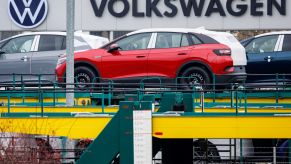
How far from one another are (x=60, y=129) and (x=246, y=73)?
8.02 meters

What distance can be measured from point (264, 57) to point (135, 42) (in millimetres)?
2830

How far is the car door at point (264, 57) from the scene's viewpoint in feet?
83.0

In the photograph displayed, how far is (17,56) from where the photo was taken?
26469 millimetres

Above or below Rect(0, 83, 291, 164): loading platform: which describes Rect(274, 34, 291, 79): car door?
above

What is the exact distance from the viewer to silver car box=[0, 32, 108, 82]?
26.3m

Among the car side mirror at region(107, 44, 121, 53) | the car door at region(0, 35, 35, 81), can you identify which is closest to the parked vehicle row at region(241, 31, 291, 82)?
the car side mirror at region(107, 44, 121, 53)

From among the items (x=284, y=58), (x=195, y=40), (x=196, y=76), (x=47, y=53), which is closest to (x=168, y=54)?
(x=195, y=40)

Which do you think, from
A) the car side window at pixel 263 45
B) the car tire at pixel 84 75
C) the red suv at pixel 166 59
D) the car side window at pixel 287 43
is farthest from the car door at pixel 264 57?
the car tire at pixel 84 75

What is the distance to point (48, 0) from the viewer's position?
3369cm

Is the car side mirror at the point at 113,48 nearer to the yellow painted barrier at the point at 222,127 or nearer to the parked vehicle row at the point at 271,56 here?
the parked vehicle row at the point at 271,56

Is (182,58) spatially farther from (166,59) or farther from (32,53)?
(32,53)

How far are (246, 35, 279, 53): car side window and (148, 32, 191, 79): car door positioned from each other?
2.06 meters

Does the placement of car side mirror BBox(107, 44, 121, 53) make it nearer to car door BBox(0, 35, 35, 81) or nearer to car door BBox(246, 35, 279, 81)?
car door BBox(0, 35, 35, 81)

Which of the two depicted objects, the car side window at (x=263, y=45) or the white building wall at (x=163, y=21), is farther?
the white building wall at (x=163, y=21)
